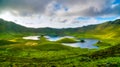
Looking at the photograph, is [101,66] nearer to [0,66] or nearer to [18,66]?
[18,66]

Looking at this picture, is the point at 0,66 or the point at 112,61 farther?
the point at 0,66

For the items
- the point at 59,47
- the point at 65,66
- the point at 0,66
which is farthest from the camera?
the point at 59,47

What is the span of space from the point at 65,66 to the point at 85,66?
17.4 feet

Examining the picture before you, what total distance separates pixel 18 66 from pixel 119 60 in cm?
2778

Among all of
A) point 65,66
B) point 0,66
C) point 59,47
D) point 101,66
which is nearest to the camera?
point 101,66

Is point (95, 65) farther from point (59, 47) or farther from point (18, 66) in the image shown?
point (59, 47)

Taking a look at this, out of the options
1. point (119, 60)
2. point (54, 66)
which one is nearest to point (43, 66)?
point (54, 66)

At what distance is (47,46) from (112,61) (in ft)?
260

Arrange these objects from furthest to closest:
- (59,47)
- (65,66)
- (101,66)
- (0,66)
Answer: (59,47) → (0,66) → (65,66) → (101,66)

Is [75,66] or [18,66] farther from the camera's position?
[18,66]

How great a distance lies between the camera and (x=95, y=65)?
60250 millimetres

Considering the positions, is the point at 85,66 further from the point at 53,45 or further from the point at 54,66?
the point at 53,45

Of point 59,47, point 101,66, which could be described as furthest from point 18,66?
point 59,47

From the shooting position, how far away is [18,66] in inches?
2589
